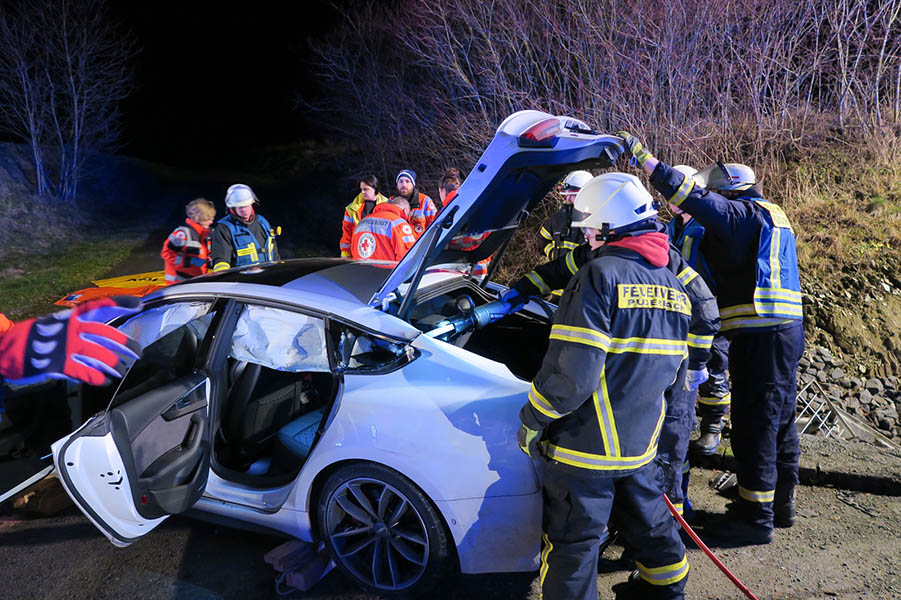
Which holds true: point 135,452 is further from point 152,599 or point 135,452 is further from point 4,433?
point 4,433

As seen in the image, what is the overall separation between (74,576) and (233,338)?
1.45m

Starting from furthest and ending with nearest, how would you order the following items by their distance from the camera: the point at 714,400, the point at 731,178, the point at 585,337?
the point at 714,400 < the point at 731,178 < the point at 585,337

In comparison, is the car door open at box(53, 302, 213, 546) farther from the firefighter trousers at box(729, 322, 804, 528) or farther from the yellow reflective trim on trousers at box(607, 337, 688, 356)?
the firefighter trousers at box(729, 322, 804, 528)

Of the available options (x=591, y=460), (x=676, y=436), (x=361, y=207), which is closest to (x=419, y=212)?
(x=361, y=207)

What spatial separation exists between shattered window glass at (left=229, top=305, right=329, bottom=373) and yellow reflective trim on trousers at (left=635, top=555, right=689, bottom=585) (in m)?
1.75

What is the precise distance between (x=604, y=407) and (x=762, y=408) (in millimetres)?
1492

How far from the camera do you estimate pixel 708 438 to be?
12.9ft

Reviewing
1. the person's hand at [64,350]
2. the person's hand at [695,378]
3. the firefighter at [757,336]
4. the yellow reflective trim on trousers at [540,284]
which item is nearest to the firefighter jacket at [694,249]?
the firefighter at [757,336]

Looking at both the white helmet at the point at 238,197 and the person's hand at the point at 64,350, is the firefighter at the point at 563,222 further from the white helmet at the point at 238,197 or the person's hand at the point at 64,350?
the person's hand at the point at 64,350

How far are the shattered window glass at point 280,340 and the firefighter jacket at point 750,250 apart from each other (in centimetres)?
206

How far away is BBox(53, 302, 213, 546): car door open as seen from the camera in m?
2.33

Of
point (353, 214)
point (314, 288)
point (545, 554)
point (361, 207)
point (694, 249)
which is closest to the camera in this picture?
point (545, 554)

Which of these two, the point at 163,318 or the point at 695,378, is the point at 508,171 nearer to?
the point at 695,378

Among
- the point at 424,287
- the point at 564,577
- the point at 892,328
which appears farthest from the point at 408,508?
the point at 892,328
